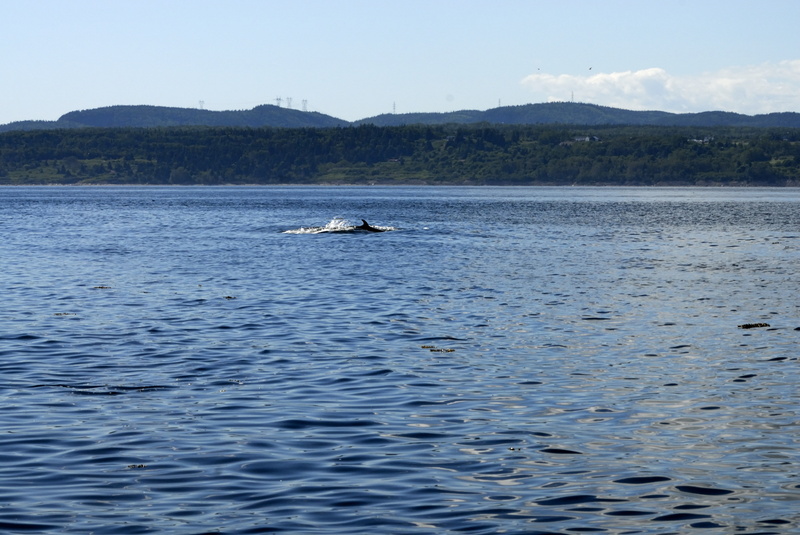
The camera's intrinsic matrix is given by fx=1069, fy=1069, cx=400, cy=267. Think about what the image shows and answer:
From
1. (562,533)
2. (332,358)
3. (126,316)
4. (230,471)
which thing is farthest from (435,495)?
(126,316)

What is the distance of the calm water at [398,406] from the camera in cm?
1347

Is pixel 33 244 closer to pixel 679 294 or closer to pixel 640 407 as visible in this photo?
pixel 679 294

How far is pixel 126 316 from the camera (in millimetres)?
33000

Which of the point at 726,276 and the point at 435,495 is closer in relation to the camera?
the point at 435,495

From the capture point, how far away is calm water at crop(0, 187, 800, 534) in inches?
530

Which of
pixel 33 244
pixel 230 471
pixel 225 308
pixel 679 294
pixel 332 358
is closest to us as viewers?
pixel 230 471

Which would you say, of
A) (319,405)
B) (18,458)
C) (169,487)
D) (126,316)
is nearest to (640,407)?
(319,405)

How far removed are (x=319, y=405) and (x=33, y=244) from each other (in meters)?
58.8

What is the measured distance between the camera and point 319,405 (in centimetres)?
1975

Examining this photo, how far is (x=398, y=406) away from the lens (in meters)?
19.8

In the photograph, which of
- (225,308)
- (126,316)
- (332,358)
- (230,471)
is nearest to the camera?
(230,471)

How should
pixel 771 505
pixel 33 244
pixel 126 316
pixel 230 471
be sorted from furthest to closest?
1. pixel 33 244
2. pixel 126 316
3. pixel 230 471
4. pixel 771 505

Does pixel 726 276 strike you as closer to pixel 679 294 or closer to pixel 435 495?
pixel 679 294

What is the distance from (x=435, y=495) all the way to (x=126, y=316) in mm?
21071
